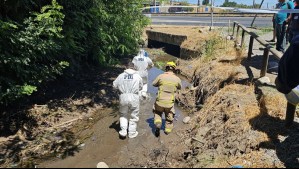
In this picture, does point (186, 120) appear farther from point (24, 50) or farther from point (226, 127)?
point (24, 50)

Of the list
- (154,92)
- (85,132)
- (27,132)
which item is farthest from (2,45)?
(154,92)

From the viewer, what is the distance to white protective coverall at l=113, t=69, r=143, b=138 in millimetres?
6984

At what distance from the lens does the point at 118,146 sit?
22.4 feet

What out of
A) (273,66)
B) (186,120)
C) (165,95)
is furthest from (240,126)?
(273,66)

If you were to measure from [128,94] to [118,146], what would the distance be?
116 centimetres

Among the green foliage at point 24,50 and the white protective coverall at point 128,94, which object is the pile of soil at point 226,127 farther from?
the green foliage at point 24,50

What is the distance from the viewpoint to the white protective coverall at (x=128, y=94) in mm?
6984

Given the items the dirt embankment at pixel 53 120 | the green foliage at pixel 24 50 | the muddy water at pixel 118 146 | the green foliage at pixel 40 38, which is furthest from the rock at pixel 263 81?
the green foliage at pixel 24 50

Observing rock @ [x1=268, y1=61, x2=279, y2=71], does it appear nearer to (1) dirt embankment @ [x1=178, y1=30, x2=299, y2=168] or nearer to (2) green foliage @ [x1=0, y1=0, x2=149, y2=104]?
(1) dirt embankment @ [x1=178, y1=30, x2=299, y2=168]

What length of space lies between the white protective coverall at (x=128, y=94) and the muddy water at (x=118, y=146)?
336 millimetres

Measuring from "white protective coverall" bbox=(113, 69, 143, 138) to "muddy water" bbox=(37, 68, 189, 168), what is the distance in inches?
13.2

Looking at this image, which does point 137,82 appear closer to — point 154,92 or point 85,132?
point 85,132

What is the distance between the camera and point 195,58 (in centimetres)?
1495

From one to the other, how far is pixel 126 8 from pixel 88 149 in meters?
7.70
